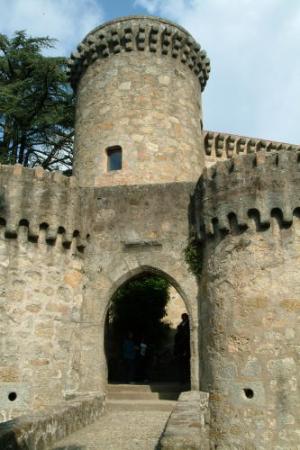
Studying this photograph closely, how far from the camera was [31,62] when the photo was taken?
1780cm

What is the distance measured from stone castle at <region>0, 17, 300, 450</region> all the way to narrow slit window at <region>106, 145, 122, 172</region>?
120 inches

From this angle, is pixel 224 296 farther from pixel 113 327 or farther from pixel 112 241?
pixel 113 327

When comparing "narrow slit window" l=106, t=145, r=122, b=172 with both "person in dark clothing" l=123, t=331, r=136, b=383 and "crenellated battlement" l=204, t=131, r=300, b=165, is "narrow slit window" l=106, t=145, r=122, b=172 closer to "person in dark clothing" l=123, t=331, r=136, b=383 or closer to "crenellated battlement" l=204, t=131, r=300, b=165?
"person in dark clothing" l=123, t=331, r=136, b=383

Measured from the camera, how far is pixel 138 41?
13.0 metres

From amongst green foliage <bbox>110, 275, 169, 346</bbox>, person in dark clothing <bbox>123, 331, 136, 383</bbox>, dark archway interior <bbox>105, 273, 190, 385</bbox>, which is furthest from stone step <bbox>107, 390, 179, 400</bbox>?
green foliage <bbox>110, 275, 169, 346</bbox>

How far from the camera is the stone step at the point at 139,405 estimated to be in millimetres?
8117

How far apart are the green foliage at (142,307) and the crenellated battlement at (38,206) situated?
376 cm

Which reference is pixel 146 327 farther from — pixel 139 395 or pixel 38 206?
pixel 38 206

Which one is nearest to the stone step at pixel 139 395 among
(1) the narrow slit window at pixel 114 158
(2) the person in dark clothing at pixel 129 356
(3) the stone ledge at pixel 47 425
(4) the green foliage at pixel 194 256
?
(3) the stone ledge at pixel 47 425

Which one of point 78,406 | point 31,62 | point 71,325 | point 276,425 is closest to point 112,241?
point 71,325

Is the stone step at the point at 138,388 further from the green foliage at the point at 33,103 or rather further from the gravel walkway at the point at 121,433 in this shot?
the green foliage at the point at 33,103

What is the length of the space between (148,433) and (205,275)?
2.88m

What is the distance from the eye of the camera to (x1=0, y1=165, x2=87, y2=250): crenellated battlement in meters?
8.34

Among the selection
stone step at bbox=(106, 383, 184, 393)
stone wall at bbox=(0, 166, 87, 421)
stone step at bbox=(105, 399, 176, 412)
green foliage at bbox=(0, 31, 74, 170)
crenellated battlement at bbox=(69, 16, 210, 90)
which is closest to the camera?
stone wall at bbox=(0, 166, 87, 421)
